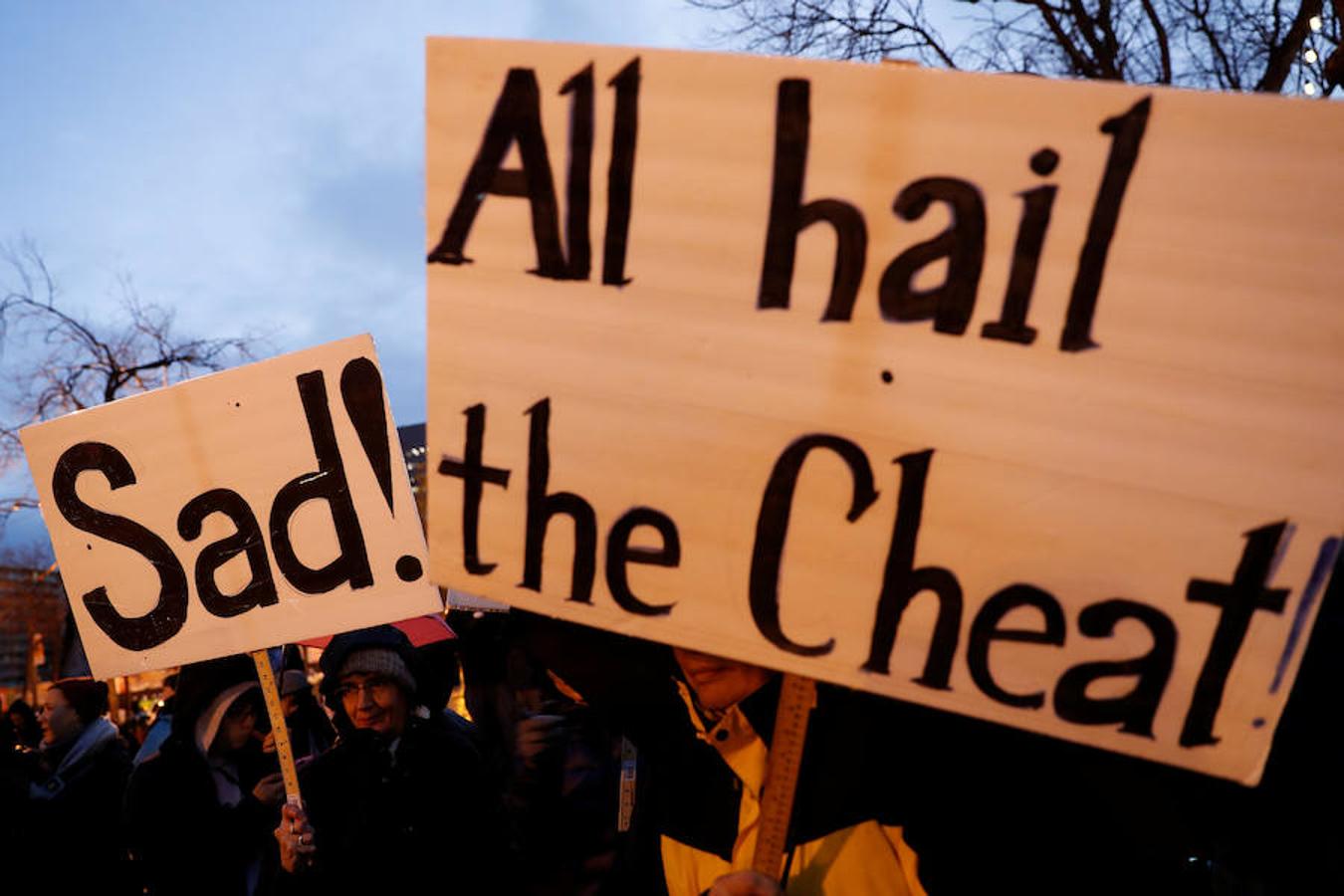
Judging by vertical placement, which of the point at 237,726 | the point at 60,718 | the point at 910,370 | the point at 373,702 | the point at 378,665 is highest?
the point at 910,370

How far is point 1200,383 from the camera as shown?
4.32ft

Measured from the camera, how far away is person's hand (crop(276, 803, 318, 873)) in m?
2.67

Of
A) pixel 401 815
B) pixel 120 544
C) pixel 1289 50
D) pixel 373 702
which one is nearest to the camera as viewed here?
pixel 120 544

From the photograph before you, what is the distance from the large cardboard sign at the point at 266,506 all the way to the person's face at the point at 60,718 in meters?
2.56

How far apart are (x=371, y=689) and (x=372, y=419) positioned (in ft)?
4.84

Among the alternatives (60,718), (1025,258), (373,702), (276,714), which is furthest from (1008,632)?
(60,718)

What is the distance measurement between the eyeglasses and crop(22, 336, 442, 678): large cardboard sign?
1.00m

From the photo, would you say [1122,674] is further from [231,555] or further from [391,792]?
[391,792]

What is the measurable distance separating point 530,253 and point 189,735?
3.21 metres

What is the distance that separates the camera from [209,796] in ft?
12.1

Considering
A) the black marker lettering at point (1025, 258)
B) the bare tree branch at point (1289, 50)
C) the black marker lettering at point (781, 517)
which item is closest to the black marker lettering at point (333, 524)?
the black marker lettering at point (781, 517)

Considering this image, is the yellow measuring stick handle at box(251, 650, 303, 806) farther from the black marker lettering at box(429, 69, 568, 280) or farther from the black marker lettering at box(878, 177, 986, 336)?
the black marker lettering at box(878, 177, 986, 336)

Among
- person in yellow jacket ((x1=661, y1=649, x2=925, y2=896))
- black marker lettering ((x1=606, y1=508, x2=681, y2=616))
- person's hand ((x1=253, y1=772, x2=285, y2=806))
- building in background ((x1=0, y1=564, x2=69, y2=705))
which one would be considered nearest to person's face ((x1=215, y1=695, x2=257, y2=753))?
person's hand ((x1=253, y1=772, x2=285, y2=806))

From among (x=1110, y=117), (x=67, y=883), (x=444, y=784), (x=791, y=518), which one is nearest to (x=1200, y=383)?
(x=1110, y=117)
